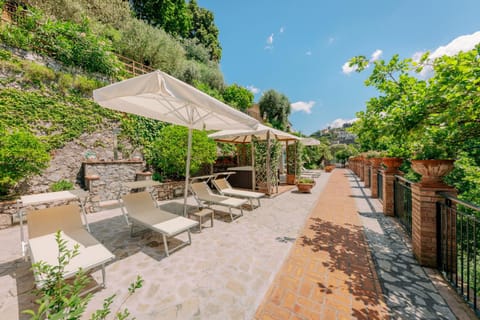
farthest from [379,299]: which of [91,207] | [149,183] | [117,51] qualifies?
[117,51]

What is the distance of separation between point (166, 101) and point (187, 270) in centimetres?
323

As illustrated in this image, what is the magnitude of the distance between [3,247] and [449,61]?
7763 mm

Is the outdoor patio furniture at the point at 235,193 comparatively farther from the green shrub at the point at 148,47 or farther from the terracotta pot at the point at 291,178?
the green shrub at the point at 148,47

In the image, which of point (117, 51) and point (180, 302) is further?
point (117, 51)

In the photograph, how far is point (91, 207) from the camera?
5.52 m

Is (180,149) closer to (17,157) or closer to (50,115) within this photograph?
(17,157)

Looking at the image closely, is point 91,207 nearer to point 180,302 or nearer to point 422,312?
point 180,302

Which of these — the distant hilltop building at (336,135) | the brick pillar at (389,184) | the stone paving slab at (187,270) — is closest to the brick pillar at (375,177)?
the brick pillar at (389,184)

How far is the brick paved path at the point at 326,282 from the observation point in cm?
207

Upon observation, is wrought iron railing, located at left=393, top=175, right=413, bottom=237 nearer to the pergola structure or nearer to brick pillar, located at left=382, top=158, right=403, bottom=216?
brick pillar, located at left=382, top=158, right=403, bottom=216

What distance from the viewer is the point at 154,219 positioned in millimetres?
3676

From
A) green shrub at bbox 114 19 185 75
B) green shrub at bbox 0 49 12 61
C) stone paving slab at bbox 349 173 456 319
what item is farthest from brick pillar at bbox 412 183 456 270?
green shrub at bbox 114 19 185 75

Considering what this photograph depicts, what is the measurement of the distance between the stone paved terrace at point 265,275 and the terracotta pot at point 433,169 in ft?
4.45

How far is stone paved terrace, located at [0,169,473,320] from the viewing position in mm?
2082
